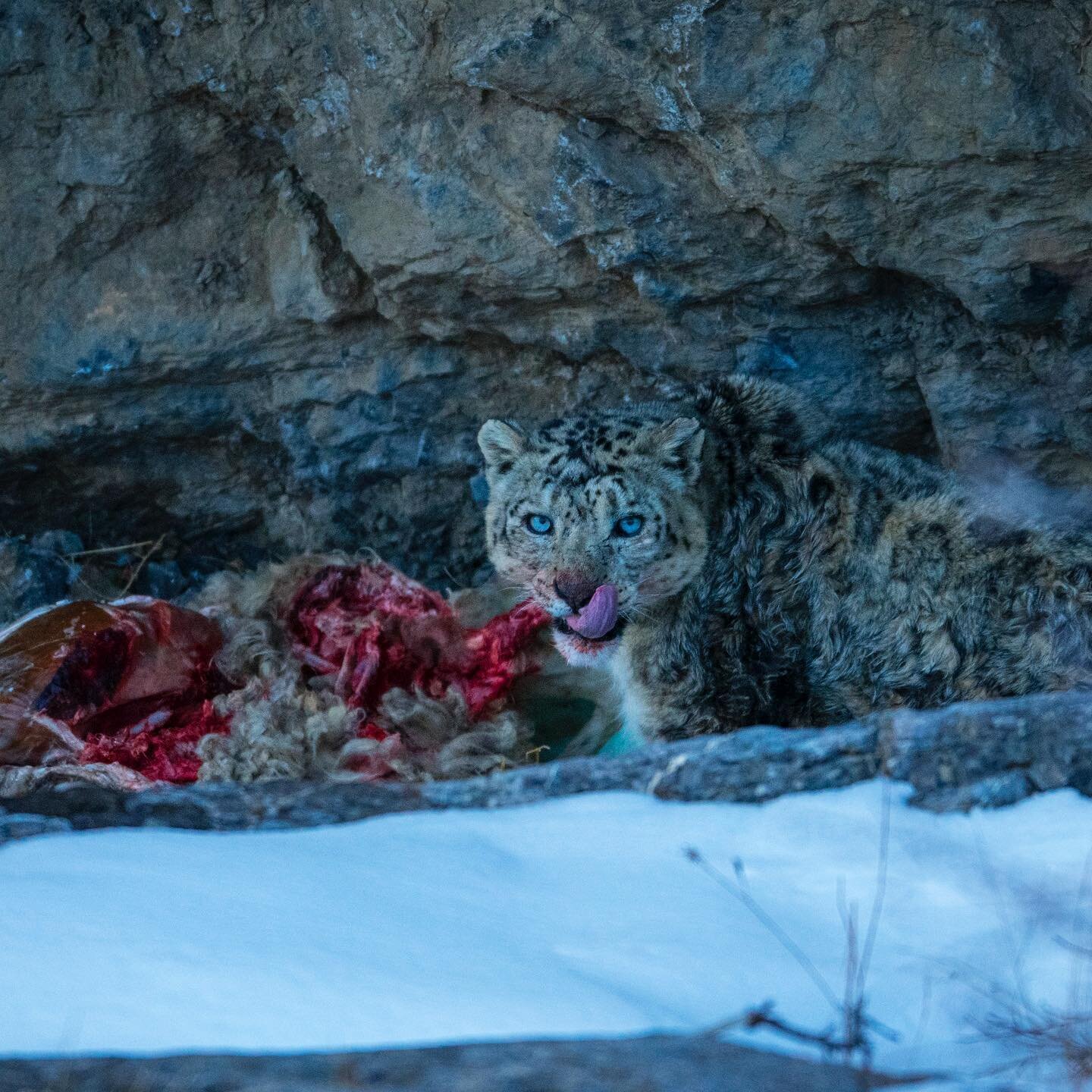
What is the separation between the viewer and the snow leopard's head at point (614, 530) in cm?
468

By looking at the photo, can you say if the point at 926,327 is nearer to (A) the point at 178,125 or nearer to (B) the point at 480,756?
(B) the point at 480,756

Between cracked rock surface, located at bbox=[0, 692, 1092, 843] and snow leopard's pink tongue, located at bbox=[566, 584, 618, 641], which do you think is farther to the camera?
snow leopard's pink tongue, located at bbox=[566, 584, 618, 641]

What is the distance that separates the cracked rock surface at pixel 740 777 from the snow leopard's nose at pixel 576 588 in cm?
121

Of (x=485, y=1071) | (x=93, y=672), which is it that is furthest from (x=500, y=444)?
(x=485, y=1071)

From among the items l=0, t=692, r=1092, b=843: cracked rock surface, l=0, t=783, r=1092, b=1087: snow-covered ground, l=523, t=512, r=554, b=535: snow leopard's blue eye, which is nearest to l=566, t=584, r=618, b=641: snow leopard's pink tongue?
l=523, t=512, r=554, b=535: snow leopard's blue eye

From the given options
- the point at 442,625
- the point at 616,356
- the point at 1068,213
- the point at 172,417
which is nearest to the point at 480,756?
the point at 442,625

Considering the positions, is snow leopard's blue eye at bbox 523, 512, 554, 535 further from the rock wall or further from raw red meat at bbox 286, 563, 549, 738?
the rock wall

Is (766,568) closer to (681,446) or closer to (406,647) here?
(681,446)

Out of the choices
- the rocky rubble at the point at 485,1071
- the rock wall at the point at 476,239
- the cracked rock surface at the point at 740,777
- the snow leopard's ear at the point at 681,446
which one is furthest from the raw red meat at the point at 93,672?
the rocky rubble at the point at 485,1071

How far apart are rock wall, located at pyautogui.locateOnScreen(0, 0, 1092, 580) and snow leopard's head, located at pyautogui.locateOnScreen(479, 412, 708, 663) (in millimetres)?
991

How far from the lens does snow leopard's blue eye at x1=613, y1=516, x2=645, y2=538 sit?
4.73 m

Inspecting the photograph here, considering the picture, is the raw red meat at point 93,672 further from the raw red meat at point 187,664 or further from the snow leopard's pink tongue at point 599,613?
the snow leopard's pink tongue at point 599,613

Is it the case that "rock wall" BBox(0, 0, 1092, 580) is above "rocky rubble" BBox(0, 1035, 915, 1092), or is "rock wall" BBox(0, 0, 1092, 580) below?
above

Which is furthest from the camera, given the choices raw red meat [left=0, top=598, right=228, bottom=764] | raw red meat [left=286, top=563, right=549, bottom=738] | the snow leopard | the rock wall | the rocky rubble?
raw red meat [left=286, top=563, right=549, bottom=738]
